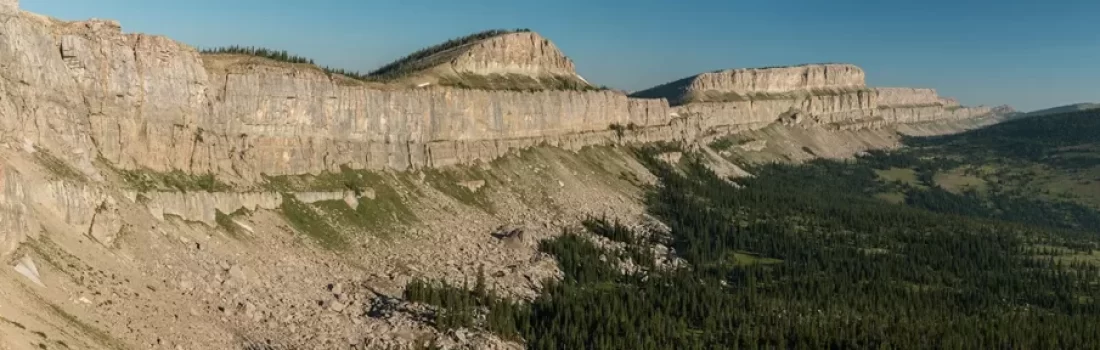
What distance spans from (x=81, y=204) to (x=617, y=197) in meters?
93.1

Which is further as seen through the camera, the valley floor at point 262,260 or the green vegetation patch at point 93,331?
the valley floor at point 262,260

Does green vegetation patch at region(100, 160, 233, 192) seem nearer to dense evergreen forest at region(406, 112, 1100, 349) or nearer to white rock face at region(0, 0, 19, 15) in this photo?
white rock face at region(0, 0, 19, 15)

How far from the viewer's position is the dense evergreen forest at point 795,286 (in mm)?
80188

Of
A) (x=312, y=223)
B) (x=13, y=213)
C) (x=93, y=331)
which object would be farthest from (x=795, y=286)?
(x=13, y=213)

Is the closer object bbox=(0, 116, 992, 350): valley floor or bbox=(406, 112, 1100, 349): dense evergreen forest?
bbox=(0, 116, 992, 350): valley floor

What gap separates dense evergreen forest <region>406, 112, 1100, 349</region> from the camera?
8019 centimetres

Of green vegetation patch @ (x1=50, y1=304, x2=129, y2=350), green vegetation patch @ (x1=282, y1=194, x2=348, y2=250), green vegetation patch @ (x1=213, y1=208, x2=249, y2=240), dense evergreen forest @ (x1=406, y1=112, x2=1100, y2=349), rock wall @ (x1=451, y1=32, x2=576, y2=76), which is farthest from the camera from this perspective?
rock wall @ (x1=451, y1=32, x2=576, y2=76)

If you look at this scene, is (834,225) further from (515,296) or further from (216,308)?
(216,308)

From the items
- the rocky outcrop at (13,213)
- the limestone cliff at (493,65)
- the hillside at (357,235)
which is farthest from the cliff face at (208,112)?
the limestone cliff at (493,65)

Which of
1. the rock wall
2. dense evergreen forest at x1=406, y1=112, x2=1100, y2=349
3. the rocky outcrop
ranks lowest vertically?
dense evergreen forest at x1=406, y1=112, x2=1100, y2=349

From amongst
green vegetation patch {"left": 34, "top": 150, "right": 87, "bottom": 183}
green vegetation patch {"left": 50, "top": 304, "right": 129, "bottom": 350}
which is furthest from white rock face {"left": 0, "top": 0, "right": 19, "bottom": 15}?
green vegetation patch {"left": 50, "top": 304, "right": 129, "bottom": 350}

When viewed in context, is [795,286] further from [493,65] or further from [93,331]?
[93,331]

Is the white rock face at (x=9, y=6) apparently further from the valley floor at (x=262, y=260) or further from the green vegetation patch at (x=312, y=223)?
the green vegetation patch at (x=312, y=223)

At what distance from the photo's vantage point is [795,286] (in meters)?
107
